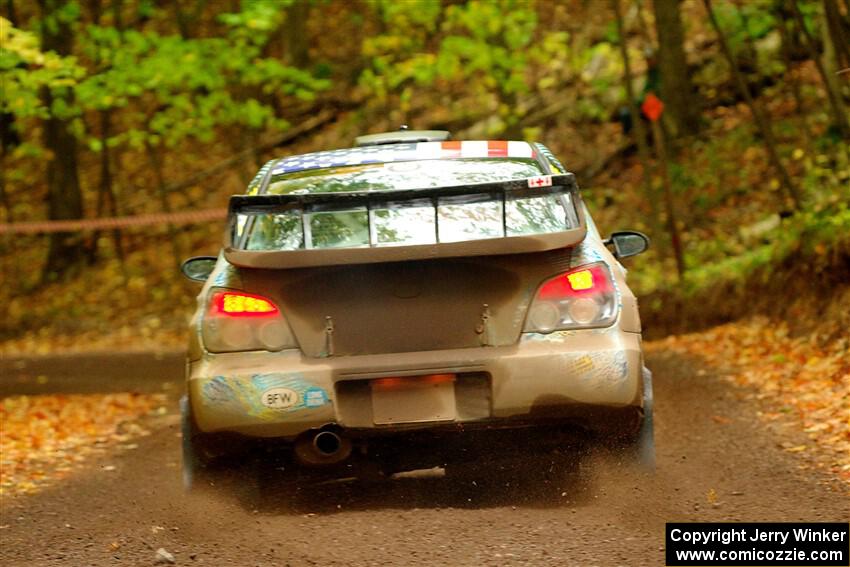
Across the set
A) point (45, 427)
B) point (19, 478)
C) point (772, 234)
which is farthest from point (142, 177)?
point (19, 478)

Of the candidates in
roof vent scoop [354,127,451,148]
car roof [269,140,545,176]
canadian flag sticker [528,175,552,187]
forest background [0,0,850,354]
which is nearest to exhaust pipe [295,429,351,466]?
canadian flag sticker [528,175,552,187]

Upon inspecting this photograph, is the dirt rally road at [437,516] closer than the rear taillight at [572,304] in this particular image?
Yes

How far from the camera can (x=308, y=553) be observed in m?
5.17

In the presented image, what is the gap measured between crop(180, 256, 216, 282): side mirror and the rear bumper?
3.83ft

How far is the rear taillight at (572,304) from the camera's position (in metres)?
5.66

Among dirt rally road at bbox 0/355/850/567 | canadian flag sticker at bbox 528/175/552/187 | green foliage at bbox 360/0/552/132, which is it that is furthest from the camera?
green foliage at bbox 360/0/552/132

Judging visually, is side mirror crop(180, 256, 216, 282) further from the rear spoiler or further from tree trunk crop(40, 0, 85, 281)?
tree trunk crop(40, 0, 85, 281)

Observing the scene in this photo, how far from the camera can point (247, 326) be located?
226 inches

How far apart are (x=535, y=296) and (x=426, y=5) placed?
14614 millimetres

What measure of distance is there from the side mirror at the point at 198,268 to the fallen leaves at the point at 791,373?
11.6 feet

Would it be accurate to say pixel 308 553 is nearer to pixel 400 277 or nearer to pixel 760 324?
pixel 400 277

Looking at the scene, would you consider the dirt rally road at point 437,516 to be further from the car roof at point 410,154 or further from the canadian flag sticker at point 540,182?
the car roof at point 410,154

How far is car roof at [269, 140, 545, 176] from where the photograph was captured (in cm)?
666

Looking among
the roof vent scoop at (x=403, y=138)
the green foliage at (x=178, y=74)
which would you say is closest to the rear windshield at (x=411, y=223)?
the roof vent scoop at (x=403, y=138)
